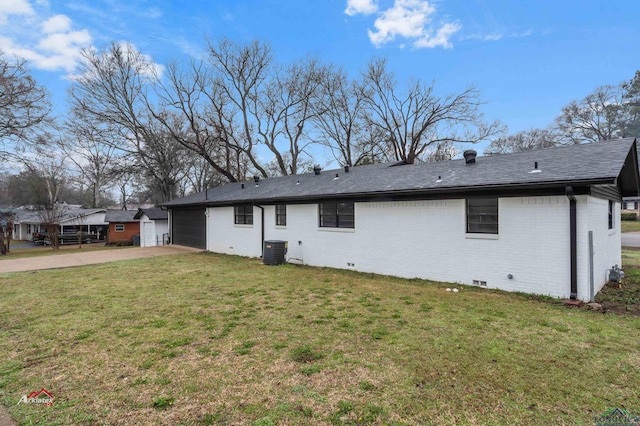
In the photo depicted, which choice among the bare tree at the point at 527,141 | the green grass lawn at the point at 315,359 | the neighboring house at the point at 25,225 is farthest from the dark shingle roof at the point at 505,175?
the neighboring house at the point at 25,225

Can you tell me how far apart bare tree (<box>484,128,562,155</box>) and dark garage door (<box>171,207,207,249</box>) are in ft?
96.6

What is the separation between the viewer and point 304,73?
86.1 ft

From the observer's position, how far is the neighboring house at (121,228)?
2577cm

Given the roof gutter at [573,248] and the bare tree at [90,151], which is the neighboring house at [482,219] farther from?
the bare tree at [90,151]

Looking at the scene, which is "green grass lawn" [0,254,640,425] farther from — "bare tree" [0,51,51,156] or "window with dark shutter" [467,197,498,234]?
"bare tree" [0,51,51,156]

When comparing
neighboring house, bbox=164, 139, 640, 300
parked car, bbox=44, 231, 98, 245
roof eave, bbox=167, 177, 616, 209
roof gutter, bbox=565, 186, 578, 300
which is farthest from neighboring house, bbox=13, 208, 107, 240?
roof gutter, bbox=565, 186, 578, 300

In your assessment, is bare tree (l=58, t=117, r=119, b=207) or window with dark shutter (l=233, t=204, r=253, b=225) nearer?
window with dark shutter (l=233, t=204, r=253, b=225)

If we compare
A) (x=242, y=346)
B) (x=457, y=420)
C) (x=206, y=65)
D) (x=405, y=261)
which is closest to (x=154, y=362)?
(x=242, y=346)

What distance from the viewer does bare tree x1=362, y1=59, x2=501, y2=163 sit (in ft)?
86.3
